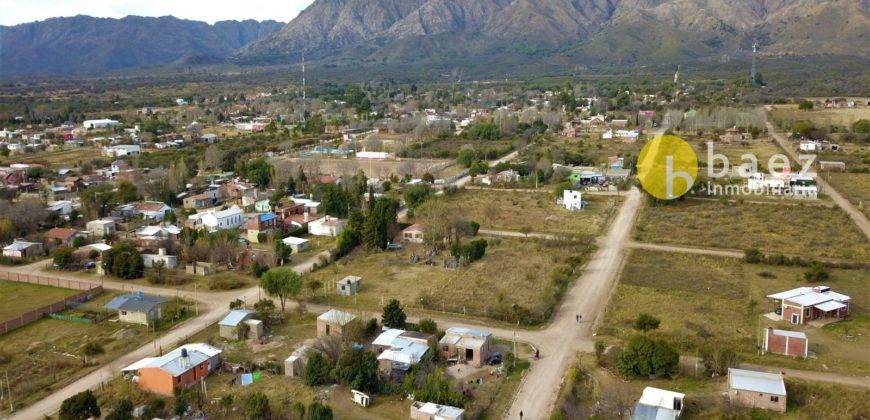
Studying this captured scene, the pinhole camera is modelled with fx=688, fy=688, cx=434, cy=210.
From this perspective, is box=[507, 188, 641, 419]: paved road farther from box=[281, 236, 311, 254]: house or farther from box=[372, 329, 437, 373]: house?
box=[281, 236, 311, 254]: house

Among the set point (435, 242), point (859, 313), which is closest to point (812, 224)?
point (859, 313)

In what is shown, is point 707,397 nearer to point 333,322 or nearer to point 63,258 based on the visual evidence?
point 333,322

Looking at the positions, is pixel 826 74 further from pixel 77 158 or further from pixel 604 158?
pixel 77 158

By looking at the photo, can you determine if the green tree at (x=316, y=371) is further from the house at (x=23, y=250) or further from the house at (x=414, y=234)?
the house at (x=23, y=250)

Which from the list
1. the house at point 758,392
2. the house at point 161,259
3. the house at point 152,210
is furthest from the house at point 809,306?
the house at point 152,210

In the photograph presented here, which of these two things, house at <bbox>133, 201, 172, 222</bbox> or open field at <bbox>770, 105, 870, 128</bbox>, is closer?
house at <bbox>133, 201, 172, 222</bbox>

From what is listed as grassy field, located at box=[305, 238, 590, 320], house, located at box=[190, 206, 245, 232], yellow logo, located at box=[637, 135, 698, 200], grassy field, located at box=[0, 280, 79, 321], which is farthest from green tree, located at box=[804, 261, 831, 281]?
grassy field, located at box=[0, 280, 79, 321]
